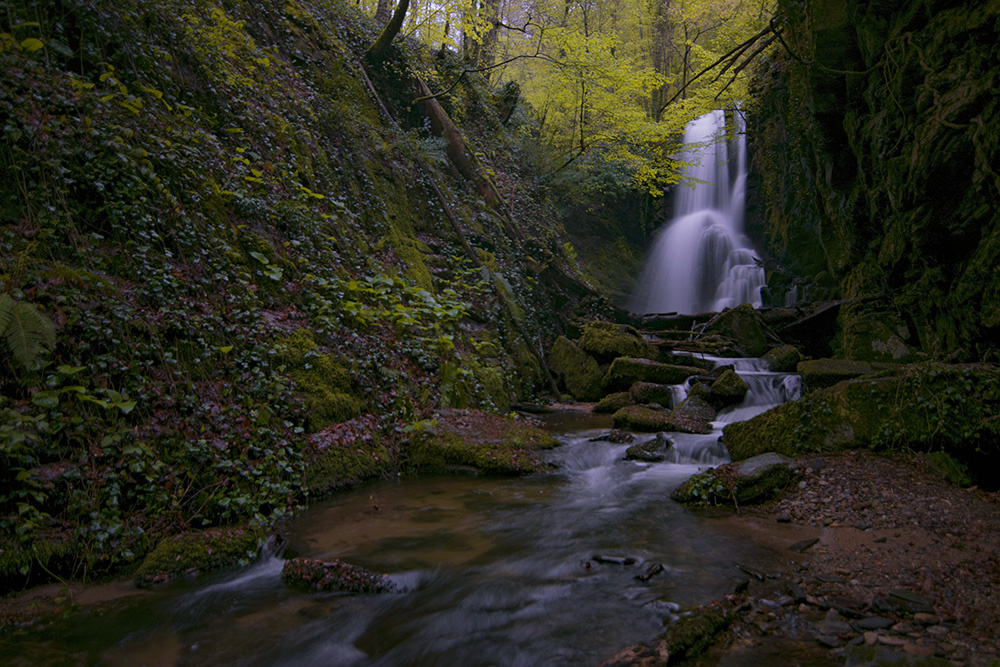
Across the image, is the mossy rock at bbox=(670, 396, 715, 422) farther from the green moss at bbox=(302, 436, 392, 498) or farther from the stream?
the green moss at bbox=(302, 436, 392, 498)

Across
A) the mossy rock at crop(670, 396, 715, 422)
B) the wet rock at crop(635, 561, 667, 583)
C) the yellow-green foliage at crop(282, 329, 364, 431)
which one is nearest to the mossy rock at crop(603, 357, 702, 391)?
the mossy rock at crop(670, 396, 715, 422)

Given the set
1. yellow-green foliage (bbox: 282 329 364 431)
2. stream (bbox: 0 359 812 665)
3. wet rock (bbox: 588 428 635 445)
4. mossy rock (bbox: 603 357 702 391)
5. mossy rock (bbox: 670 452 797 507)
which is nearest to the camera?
stream (bbox: 0 359 812 665)

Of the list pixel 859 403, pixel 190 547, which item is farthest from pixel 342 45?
pixel 859 403

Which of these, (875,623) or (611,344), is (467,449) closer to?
(875,623)

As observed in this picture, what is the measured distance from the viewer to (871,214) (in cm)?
726

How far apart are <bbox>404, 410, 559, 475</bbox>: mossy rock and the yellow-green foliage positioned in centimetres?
90

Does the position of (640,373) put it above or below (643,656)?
above

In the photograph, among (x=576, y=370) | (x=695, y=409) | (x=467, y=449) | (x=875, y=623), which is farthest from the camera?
(x=576, y=370)

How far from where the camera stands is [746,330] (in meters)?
12.9

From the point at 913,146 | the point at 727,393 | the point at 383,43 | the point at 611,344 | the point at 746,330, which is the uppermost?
the point at 383,43

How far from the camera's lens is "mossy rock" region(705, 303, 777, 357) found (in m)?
12.6

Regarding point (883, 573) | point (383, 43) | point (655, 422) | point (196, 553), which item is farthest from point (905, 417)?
point (383, 43)

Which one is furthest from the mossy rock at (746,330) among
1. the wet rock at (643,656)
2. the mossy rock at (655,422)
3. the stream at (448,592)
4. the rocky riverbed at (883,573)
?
the wet rock at (643,656)

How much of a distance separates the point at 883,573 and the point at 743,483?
168cm
